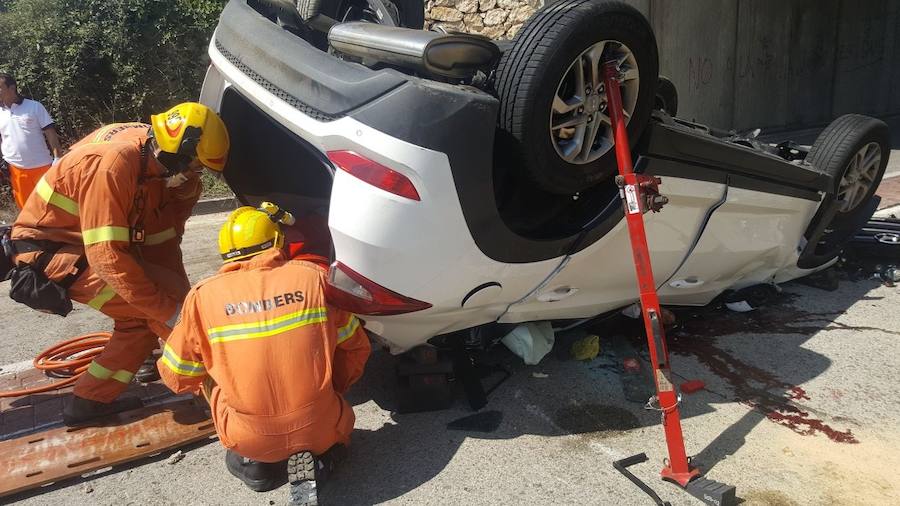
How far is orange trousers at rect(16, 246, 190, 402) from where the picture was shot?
3.28 m

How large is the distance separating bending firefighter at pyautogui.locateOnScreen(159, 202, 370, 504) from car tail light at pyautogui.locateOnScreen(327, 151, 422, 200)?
49cm

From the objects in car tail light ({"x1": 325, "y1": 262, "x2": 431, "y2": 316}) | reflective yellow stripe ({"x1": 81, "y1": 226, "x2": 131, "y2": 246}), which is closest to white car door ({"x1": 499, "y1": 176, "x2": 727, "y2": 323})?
car tail light ({"x1": 325, "y1": 262, "x2": 431, "y2": 316})

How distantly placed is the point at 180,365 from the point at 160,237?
114 centimetres

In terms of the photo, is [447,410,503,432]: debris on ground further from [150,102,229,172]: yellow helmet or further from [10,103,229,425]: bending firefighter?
[150,102,229,172]: yellow helmet

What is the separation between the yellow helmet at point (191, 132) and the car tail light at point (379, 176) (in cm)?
94

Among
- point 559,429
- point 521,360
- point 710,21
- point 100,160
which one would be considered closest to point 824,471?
point 559,429

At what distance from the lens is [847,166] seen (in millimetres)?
4199

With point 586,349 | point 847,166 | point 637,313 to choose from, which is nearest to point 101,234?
point 586,349

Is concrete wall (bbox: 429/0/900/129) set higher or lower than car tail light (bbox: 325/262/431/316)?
lower

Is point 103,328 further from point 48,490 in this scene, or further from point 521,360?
point 521,360

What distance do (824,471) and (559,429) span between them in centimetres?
104

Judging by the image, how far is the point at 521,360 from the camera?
373cm

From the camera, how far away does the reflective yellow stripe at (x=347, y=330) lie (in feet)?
9.20

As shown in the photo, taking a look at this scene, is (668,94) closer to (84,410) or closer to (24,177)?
(84,410)
